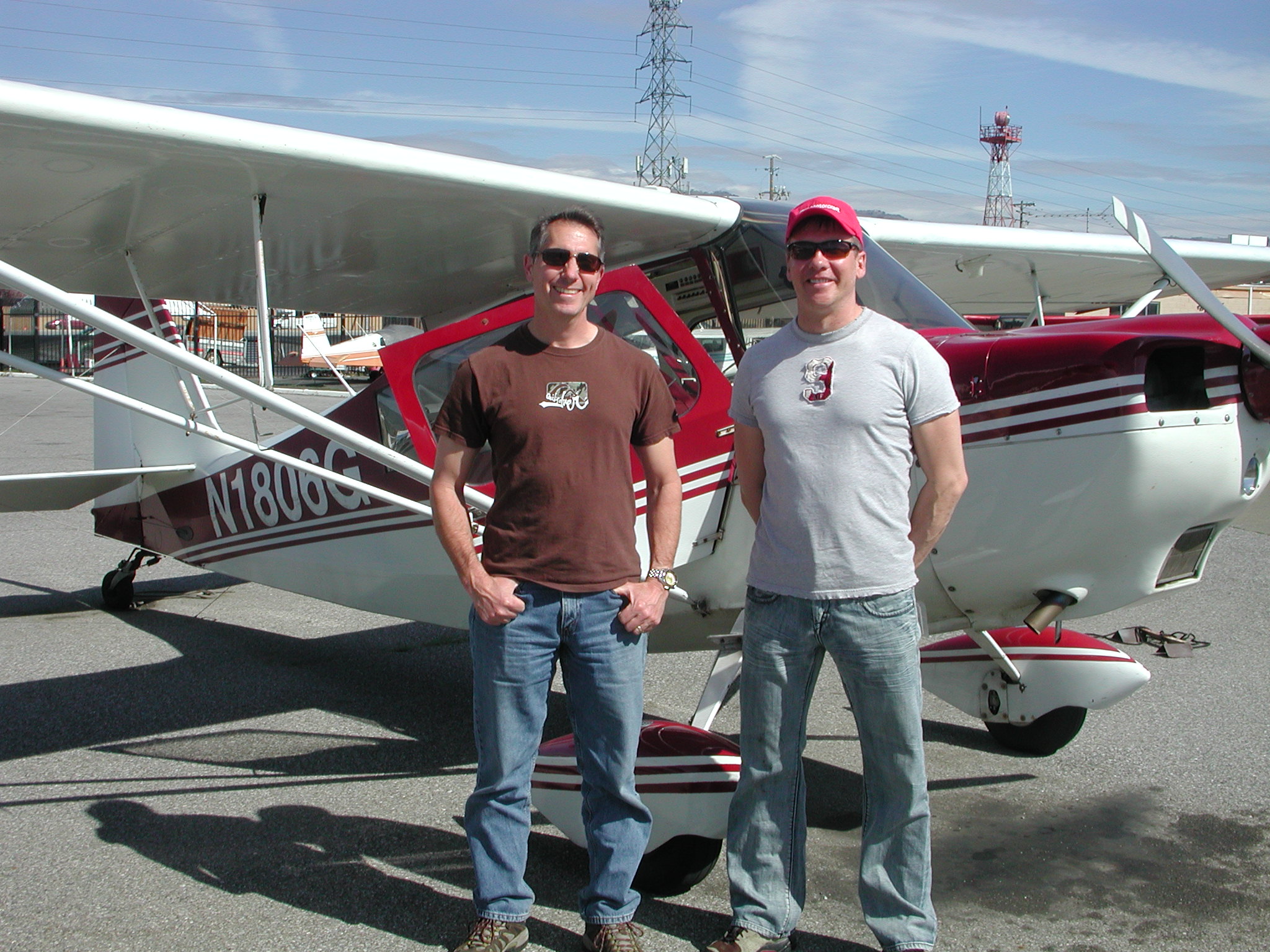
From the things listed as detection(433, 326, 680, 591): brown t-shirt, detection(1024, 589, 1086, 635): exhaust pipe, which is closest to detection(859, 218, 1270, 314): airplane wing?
detection(1024, 589, 1086, 635): exhaust pipe

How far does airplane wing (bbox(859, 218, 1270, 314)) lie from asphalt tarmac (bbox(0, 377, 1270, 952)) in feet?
7.03

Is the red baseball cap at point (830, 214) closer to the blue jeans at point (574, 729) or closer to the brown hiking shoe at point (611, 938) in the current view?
the blue jeans at point (574, 729)

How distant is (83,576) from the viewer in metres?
7.42

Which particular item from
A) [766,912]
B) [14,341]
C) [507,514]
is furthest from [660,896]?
[14,341]

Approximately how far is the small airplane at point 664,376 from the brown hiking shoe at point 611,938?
401 millimetres

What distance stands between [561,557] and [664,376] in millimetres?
1144

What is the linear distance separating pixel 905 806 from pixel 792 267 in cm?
124

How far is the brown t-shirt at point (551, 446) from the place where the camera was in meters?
2.36

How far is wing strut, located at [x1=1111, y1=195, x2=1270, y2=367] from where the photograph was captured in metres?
2.68

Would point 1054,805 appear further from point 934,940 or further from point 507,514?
point 507,514

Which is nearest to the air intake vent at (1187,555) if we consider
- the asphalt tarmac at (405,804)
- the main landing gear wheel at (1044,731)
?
the asphalt tarmac at (405,804)

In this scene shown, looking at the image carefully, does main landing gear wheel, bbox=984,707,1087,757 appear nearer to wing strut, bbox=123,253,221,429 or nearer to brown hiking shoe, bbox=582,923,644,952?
brown hiking shoe, bbox=582,923,644,952

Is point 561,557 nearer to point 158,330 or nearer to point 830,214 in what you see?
point 830,214

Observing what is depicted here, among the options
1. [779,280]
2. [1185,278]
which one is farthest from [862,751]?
[779,280]
